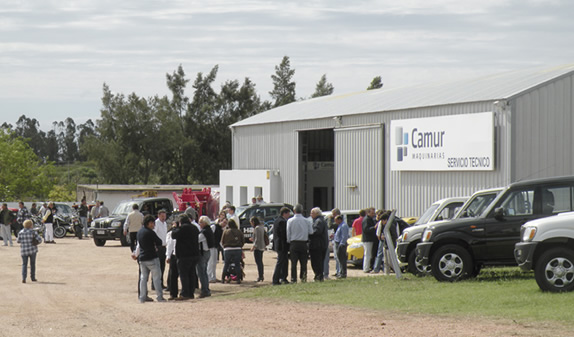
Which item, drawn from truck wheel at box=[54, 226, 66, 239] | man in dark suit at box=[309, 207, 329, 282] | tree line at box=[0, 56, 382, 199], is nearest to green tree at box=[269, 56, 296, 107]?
tree line at box=[0, 56, 382, 199]

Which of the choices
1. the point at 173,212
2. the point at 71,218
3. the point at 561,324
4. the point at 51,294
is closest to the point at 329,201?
the point at 173,212

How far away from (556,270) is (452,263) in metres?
3.08

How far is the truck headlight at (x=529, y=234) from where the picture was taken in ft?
46.6

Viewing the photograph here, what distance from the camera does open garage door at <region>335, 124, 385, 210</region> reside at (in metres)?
34.2

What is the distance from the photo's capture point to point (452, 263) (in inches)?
663

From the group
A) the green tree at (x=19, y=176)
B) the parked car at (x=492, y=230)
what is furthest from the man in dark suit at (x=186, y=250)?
the green tree at (x=19, y=176)

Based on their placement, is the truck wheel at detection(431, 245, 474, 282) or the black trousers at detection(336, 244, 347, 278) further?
the black trousers at detection(336, 244, 347, 278)

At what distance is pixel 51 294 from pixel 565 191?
34.3ft

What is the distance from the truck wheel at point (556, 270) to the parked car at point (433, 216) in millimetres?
3621

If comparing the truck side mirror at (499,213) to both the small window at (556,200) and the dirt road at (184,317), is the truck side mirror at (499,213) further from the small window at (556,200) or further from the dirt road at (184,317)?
the dirt road at (184,317)

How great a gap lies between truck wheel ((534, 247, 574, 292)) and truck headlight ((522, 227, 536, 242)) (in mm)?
354

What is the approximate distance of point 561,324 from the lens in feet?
36.3

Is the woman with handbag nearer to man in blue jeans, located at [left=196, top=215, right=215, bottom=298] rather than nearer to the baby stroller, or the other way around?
the baby stroller

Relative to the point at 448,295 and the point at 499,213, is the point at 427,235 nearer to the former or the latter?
the point at 499,213
